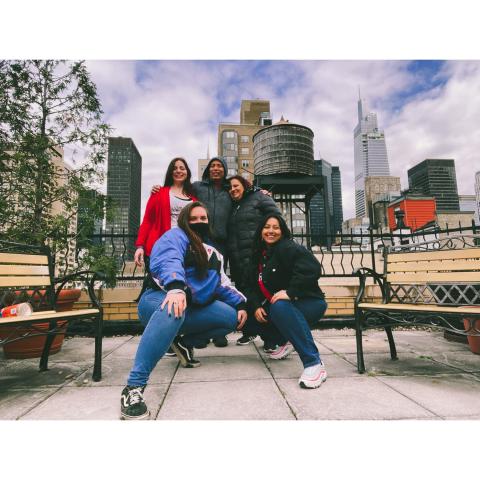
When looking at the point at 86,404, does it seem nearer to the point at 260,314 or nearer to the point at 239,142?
the point at 260,314

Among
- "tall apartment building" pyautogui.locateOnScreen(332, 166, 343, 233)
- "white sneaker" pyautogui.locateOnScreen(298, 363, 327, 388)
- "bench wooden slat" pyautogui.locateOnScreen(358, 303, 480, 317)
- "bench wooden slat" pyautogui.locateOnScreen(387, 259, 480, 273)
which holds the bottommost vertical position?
"white sneaker" pyautogui.locateOnScreen(298, 363, 327, 388)

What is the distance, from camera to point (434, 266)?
2904 millimetres

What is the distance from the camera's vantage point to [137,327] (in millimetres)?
4535

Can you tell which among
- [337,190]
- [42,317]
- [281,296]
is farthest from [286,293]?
[337,190]

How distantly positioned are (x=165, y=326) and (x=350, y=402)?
4.05ft

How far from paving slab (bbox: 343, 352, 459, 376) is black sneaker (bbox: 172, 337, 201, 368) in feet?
4.82

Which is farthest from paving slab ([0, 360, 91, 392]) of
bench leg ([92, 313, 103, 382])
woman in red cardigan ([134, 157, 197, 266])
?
woman in red cardigan ([134, 157, 197, 266])

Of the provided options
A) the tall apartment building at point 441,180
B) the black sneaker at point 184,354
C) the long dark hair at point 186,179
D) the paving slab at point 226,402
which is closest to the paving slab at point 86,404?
the paving slab at point 226,402

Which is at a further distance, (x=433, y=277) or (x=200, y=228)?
(x=433, y=277)

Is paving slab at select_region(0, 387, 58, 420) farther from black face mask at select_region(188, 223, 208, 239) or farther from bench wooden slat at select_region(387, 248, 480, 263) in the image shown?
bench wooden slat at select_region(387, 248, 480, 263)

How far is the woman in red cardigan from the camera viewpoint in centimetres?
331
